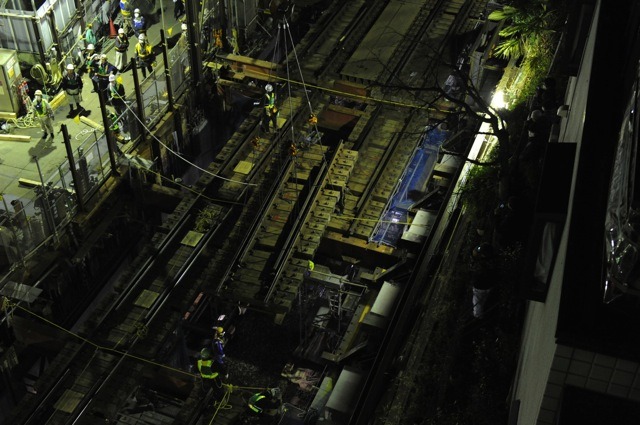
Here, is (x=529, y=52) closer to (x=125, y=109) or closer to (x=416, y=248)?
(x=416, y=248)

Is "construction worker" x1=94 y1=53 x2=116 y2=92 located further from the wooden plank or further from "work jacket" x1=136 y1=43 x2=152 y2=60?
the wooden plank

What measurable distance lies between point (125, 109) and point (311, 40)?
8459 millimetres

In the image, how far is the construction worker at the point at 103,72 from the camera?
2947 cm

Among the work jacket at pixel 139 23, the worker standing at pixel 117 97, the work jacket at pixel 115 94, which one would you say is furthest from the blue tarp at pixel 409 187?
the work jacket at pixel 139 23

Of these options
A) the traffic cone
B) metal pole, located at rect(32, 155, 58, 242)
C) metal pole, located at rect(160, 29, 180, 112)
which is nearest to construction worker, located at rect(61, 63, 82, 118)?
the traffic cone

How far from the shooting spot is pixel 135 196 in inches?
1118

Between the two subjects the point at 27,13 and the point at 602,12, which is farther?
the point at 27,13

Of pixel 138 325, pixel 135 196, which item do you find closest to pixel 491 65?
pixel 135 196

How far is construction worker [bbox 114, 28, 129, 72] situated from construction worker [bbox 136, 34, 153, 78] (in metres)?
0.54

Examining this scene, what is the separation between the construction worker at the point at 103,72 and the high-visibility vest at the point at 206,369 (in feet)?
36.5

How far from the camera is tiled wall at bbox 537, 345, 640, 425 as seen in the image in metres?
9.68

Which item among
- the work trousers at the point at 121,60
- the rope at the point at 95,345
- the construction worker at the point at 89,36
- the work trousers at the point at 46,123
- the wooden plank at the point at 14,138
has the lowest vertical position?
the rope at the point at 95,345

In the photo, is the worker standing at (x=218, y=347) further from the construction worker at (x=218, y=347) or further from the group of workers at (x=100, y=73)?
the group of workers at (x=100, y=73)

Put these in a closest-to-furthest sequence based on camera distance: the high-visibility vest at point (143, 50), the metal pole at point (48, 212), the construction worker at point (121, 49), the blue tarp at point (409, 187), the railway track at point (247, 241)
Result: 1. the railway track at point (247, 241)
2. the metal pole at point (48, 212)
3. the blue tarp at point (409, 187)
4. the high-visibility vest at point (143, 50)
5. the construction worker at point (121, 49)
